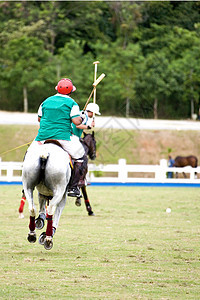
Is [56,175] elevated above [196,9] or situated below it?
below

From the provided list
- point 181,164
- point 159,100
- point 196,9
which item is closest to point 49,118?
point 181,164

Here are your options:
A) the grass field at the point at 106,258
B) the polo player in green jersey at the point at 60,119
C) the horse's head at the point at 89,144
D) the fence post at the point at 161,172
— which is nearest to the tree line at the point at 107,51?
the fence post at the point at 161,172

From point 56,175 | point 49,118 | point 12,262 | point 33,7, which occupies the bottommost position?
point 12,262

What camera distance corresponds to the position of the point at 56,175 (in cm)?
851

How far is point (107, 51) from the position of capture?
4747 centimetres

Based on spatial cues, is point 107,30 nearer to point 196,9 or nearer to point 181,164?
point 196,9

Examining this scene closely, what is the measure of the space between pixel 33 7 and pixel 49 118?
44.9 metres

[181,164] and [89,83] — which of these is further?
[89,83]

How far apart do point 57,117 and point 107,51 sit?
39.1 meters

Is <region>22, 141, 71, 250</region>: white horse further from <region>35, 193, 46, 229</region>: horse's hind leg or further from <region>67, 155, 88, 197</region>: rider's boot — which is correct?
<region>67, 155, 88, 197</region>: rider's boot

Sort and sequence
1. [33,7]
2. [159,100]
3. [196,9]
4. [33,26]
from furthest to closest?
[196,9], [33,7], [33,26], [159,100]

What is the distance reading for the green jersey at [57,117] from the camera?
897 cm

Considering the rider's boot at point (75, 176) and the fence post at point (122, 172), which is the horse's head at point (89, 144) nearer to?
the rider's boot at point (75, 176)

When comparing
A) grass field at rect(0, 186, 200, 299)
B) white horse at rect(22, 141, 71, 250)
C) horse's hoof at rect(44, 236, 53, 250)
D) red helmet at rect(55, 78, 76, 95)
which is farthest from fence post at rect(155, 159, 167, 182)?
horse's hoof at rect(44, 236, 53, 250)
